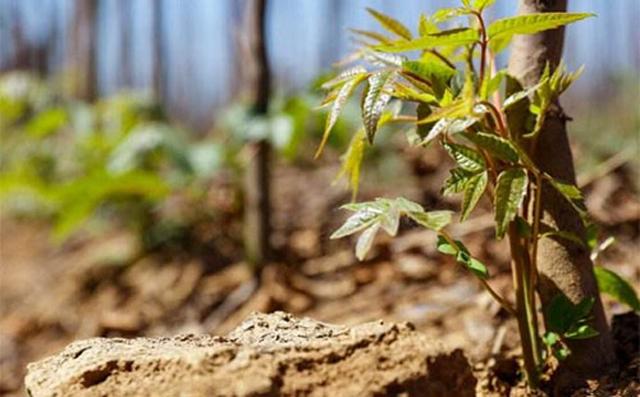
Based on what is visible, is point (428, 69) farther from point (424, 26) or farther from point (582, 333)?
point (582, 333)

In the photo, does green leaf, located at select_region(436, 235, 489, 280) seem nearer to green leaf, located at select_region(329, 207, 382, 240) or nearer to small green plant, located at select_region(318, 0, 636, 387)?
small green plant, located at select_region(318, 0, 636, 387)

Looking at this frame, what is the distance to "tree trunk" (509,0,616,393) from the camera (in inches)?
43.7

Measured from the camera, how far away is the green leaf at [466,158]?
3.12 ft

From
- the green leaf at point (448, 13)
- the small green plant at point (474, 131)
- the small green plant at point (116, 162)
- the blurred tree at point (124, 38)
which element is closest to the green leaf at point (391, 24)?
the small green plant at point (474, 131)

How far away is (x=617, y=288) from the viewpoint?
121cm

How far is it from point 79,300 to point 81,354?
7.34 feet

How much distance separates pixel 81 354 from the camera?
3.19 feet

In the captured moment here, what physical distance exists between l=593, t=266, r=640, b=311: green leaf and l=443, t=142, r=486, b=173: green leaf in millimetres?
363

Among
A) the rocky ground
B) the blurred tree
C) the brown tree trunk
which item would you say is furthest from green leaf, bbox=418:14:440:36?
the blurred tree

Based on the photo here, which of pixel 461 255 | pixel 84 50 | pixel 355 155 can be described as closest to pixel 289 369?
pixel 461 255

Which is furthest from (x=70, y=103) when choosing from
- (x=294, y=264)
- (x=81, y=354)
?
(x=81, y=354)

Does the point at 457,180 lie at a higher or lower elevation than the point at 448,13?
lower

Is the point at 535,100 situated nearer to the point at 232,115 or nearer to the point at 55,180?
the point at 232,115

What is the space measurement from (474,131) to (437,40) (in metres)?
0.15
